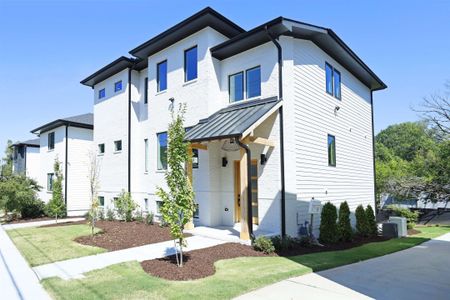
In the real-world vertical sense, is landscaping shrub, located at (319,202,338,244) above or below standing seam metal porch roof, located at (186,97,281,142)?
below

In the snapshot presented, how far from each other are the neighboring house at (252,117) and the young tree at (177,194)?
2.14m

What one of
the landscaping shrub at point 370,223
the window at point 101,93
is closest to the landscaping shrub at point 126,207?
the window at point 101,93

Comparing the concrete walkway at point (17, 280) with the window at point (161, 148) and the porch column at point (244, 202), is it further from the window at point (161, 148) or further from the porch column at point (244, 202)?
the window at point (161, 148)

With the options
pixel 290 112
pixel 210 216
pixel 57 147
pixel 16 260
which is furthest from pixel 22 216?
pixel 290 112

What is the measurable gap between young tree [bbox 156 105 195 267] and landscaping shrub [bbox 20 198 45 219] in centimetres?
1568

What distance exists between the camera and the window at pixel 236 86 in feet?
39.2

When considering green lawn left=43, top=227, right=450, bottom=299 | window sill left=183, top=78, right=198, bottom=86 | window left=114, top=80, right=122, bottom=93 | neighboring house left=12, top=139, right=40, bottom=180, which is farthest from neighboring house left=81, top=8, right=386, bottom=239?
neighboring house left=12, top=139, right=40, bottom=180

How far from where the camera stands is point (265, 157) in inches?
415

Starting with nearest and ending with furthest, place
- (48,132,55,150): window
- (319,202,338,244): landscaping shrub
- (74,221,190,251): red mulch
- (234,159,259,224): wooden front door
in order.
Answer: (74,221,190,251): red mulch
(319,202,338,244): landscaping shrub
(234,159,259,224): wooden front door
(48,132,55,150): window

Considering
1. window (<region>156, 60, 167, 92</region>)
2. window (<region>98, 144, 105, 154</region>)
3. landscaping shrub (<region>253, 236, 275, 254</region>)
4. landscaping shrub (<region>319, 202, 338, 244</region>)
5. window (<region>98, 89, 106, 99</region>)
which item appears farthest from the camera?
window (<region>98, 89, 106, 99</region>)

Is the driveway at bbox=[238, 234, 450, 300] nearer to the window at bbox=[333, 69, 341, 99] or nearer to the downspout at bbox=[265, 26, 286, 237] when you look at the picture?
the downspout at bbox=[265, 26, 286, 237]

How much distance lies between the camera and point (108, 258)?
7996mm

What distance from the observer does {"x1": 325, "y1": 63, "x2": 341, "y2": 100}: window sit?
43.2 feet

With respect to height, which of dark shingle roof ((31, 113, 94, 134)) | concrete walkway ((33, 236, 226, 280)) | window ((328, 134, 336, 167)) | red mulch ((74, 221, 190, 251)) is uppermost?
dark shingle roof ((31, 113, 94, 134))
